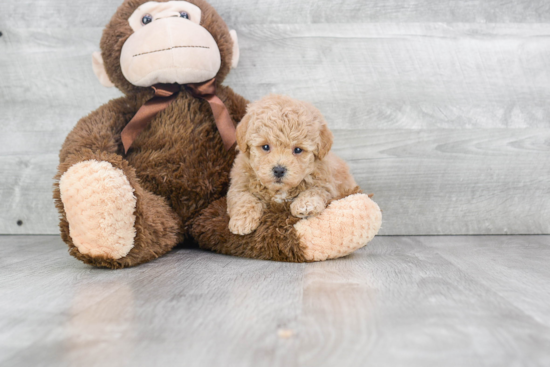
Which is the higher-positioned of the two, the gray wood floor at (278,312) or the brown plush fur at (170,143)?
the brown plush fur at (170,143)

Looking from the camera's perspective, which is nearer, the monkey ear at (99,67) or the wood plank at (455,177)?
the monkey ear at (99,67)

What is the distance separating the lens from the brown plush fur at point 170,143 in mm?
1046

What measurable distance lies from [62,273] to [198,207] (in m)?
0.34

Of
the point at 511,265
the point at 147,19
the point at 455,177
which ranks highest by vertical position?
the point at 147,19

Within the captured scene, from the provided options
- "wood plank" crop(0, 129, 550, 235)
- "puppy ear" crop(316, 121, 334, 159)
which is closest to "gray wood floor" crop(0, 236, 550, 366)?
"puppy ear" crop(316, 121, 334, 159)

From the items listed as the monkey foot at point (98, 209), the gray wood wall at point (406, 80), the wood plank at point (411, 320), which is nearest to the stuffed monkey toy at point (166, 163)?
the monkey foot at point (98, 209)

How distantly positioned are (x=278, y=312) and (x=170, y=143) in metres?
0.60

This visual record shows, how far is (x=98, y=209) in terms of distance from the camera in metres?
0.85

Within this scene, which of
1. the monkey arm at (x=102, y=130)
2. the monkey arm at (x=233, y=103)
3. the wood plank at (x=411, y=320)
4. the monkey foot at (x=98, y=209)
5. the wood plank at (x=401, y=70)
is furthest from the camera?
the wood plank at (x=401, y=70)

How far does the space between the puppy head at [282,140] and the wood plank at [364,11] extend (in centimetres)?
51

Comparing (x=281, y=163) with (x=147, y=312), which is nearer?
(x=147, y=312)

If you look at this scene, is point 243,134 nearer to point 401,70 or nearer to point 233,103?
point 233,103

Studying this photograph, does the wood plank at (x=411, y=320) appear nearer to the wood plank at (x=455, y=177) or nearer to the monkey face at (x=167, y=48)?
the wood plank at (x=455, y=177)

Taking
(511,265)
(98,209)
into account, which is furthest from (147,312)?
(511,265)
